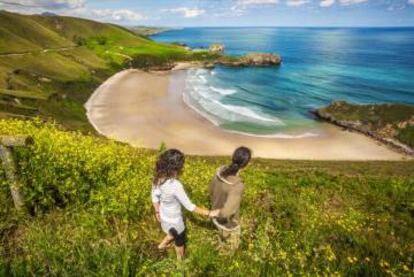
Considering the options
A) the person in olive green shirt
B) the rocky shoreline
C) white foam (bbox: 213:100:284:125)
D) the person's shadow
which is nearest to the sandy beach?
the rocky shoreline

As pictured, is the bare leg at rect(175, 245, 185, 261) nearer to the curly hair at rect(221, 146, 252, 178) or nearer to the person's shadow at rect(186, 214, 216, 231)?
the person's shadow at rect(186, 214, 216, 231)

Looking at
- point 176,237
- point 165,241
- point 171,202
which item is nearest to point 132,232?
point 165,241

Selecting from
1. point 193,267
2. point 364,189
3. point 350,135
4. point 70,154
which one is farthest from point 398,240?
point 350,135

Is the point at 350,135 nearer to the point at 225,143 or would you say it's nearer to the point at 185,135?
the point at 225,143

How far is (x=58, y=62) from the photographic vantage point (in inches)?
2827

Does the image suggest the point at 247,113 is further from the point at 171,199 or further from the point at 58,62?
the point at 171,199

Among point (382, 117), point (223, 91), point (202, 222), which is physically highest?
point (202, 222)

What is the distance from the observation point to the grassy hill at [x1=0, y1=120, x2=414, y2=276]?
15.1 feet

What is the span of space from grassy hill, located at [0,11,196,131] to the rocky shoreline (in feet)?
104

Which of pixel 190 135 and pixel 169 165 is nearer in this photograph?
pixel 169 165

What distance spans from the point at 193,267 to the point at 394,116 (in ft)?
151

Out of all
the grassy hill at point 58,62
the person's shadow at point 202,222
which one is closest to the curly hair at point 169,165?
the person's shadow at point 202,222

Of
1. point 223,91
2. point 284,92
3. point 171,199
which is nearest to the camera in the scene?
point 171,199

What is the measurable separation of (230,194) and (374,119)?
45.1 m
